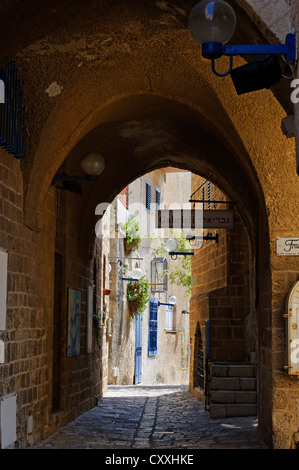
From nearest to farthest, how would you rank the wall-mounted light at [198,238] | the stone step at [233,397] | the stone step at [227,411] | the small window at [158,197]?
the stone step at [227,411] → the stone step at [233,397] → the wall-mounted light at [198,238] → the small window at [158,197]

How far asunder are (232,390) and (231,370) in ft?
1.24

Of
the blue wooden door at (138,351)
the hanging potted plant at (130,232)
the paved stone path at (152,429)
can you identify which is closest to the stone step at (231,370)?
the paved stone path at (152,429)

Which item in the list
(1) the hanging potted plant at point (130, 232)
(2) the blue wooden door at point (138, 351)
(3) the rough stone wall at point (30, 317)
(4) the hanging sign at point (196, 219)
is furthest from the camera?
(2) the blue wooden door at point (138, 351)

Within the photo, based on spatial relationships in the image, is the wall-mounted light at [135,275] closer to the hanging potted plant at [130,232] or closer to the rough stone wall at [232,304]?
the hanging potted plant at [130,232]

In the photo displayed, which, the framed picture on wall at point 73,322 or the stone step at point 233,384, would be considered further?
the stone step at point 233,384

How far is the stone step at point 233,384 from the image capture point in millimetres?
10352

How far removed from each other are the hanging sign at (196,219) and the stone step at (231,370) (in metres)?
2.07

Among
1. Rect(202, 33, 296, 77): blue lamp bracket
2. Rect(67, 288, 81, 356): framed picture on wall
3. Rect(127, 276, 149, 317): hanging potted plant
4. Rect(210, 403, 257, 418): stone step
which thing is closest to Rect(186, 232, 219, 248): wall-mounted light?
Rect(67, 288, 81, 356): framed picture on wall

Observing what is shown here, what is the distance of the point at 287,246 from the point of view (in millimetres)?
7047

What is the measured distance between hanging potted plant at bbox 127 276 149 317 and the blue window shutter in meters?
3.75

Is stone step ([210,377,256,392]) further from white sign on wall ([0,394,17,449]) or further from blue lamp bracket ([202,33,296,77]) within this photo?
blue lamp bracket ([202,33,296,77])

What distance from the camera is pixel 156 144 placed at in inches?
446

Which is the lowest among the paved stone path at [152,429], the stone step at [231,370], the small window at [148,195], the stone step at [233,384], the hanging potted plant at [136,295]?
the paved stone path at [152,429]

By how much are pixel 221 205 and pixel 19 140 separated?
7.03 m
